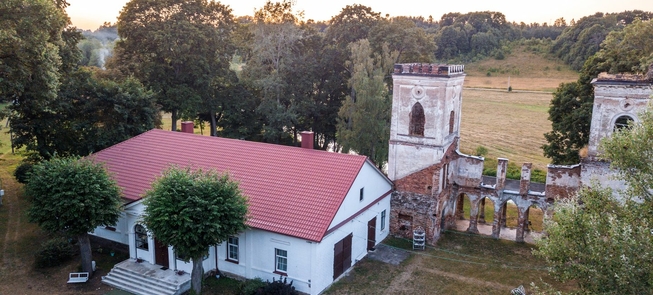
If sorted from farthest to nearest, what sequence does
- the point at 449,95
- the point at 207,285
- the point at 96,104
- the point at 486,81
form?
1. the point at 486,81
2. the point at 96,104
3. the point at 449,95
4. the point at 207,285

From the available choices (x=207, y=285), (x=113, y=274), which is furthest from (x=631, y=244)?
(x=113, y=274)

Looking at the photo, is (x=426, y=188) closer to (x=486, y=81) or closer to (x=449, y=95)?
(x=449, y=95)

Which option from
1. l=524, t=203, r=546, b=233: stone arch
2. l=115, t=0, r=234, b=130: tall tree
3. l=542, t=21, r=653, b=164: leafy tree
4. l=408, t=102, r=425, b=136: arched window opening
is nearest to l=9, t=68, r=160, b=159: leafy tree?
l=115, t=0, r=234, b=130: tall tree

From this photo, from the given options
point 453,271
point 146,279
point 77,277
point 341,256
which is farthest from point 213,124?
point 453,271

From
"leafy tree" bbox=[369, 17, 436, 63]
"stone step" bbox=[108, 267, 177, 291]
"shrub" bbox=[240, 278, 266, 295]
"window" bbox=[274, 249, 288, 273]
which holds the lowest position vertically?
"stone step" bbox=[108, 267, 177, 291]

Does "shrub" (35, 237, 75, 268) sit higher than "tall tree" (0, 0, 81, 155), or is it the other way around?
"tall tree" (0, 0, 81, 155)

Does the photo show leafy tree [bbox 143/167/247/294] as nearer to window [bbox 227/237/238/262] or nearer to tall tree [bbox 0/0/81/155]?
window [bbox 227/237/238/262]

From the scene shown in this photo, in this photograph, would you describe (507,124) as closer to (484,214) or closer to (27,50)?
(484,214)
